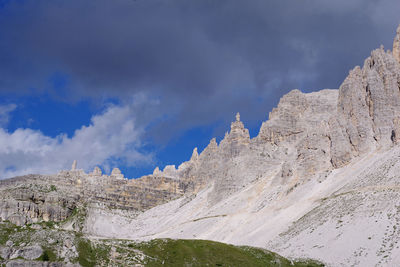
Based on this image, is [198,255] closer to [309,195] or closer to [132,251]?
[132,251]

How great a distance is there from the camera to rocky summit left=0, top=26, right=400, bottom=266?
73.8 m

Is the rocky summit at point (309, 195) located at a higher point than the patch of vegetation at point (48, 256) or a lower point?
higher

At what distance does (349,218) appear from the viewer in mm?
79062

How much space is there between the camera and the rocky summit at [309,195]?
73812mm

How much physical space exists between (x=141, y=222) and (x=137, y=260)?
13903 centimetres

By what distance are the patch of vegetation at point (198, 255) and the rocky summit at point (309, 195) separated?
4516 millimetres

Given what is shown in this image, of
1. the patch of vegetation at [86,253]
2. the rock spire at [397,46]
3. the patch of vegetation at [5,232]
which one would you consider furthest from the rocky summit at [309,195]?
the patch of vegetation at [86,253]

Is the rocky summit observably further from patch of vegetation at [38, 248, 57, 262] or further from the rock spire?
patch of vegetation at [38, 248, 57, 262]

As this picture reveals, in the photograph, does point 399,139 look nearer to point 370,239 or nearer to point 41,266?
point 370,239

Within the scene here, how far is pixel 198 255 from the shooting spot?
167 feet

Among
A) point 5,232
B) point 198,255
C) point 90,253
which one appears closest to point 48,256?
point 90,253

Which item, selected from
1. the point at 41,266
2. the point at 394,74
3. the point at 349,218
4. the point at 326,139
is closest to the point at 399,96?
the point at 394,74

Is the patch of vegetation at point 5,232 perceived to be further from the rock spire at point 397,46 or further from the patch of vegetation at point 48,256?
the rock spire at point 397,46

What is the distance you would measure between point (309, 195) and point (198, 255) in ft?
205
